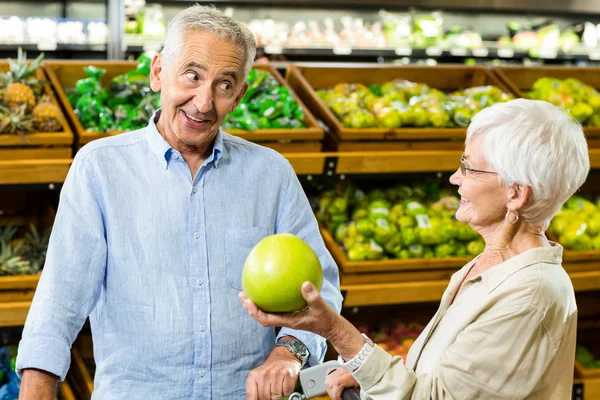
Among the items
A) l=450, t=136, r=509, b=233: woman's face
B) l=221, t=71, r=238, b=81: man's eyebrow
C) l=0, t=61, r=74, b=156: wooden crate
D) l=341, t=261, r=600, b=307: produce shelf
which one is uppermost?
l=221, t=71, r=238, b=81: man's eyebrow

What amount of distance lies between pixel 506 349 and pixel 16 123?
2.15m

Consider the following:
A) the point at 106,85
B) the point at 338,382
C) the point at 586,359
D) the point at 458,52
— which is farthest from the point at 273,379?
the point at 458,52

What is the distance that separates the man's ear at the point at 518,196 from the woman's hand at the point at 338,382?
1.71 feet

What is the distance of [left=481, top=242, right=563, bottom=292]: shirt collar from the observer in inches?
63.6

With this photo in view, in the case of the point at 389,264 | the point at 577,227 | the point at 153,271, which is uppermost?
the point at 153,271

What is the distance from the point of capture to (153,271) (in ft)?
6.31

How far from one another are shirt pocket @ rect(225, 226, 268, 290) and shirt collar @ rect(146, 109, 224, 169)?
0.18 meters

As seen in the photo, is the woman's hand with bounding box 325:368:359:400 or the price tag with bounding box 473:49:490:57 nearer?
the woman's hand with bounding box 325:368:359:400

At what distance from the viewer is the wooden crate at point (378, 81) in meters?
3.46

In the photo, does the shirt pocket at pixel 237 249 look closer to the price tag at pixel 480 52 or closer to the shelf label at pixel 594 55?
the price tag at pixel 480 52

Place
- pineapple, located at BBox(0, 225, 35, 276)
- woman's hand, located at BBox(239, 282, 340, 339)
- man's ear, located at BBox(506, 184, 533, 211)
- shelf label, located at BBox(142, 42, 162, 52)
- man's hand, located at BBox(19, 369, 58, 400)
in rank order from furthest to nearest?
shelf label, located at BBox(142, 42, 162, 52) < pineapple, located at BBox(0, 225, 35, 276) < man's hand, located at BBox(19, 369, 58, 400) < man's ear, located at BBox(506, 184, 533, 211) < woman's hand, located at BBox(239, 282, 340, 339)

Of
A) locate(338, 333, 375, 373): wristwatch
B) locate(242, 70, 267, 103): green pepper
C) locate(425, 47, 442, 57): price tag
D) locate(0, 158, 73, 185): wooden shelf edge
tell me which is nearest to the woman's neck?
locate(338, 333, 375, 373): wristwatch

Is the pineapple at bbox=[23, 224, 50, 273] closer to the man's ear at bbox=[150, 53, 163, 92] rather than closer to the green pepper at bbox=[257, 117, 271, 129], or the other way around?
the green pepper at bbox=[257, 117, 271, 129]

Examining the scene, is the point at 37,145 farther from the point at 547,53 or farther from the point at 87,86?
the point at 547,53
